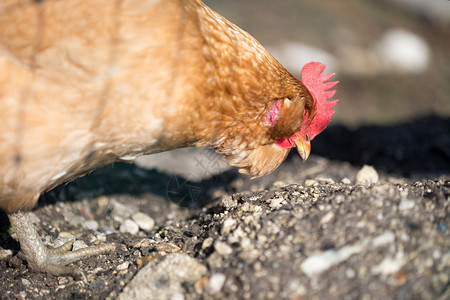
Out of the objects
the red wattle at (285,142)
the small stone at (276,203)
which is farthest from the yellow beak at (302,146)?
the small stone at (276,203)

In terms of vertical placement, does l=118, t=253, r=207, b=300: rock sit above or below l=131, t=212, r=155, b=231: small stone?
above

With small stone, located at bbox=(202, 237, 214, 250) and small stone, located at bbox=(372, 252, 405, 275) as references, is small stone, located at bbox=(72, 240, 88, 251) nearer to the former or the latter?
small stone, located at bbox=(202, 237, 214, 250)

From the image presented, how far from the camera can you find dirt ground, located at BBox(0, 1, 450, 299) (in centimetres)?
138

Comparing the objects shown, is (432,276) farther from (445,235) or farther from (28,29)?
(28,29)

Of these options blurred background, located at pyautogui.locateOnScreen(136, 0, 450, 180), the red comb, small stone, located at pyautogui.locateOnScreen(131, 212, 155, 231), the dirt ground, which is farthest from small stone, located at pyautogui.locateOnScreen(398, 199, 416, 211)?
small stone, located at pyautogui.locateOnScreen(131, 212, 155, 231)

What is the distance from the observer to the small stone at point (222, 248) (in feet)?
5.34

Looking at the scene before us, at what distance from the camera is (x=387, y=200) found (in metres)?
1.63

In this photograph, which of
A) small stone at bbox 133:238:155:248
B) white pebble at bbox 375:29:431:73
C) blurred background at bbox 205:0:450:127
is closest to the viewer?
small stone at bbox 133:238:155:248

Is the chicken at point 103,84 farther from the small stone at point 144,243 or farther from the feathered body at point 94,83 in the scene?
the small stone at point 144,243

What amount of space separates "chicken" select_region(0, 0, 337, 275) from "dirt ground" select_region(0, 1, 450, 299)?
514 mm

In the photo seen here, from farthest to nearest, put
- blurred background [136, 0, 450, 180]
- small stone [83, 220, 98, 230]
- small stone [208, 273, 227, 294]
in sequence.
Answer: blurred background [136, 0, 450, 180]
small stone [83, 220, 98, 230]
small stone [208, 273, 227, 294]

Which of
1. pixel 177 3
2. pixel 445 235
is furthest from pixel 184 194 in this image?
pixel 445 235

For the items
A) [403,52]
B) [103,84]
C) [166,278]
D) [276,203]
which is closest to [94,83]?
[103,84]

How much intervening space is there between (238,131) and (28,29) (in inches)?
41.9
